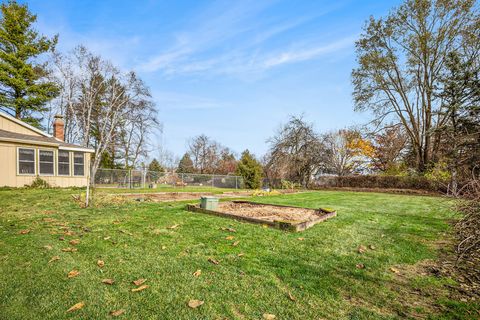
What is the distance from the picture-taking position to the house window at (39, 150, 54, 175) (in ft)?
49.8

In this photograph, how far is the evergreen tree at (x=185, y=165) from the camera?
42006mm

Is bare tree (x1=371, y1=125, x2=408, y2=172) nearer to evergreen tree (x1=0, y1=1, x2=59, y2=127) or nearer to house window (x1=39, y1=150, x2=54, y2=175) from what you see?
house window (x1=39, y1=150, x2=54, y2=175)

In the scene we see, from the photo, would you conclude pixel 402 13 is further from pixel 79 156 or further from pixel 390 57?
pixel 79 156

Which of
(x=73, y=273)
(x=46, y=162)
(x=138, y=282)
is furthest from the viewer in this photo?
(x=46, y=162)

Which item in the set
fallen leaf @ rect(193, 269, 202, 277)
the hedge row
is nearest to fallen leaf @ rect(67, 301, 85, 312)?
fallen leaf @ rect(193, 269, 202, 277)

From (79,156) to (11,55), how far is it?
11587 mm

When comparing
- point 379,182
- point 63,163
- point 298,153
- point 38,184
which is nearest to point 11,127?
point 63,163

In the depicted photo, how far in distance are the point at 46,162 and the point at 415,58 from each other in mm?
28116

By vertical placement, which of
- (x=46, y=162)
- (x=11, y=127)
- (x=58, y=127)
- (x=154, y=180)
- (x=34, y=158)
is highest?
(x=58, y=127)

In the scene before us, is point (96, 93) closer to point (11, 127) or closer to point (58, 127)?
point (58, 127)

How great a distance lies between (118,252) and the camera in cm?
346

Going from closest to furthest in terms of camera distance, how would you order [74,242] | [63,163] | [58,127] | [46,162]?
[74,242]
[46,162]
[63,163]
[58,127]

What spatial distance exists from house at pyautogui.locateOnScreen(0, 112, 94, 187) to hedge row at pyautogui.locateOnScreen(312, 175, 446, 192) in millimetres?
20269

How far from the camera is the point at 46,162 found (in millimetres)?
15438
